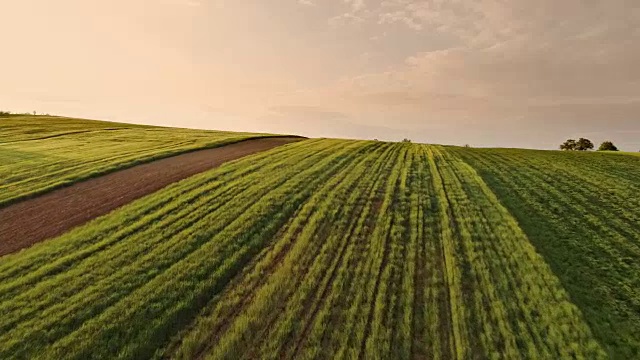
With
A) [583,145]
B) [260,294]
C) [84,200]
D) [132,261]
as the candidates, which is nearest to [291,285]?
[260,294]

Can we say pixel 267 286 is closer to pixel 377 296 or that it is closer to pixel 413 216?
pixel 377 296

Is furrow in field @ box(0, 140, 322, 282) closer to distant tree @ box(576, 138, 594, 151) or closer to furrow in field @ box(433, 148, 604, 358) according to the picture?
furrow in field @ box(433, 148, 604, 358)

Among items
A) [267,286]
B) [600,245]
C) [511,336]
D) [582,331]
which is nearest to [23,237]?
[267,286]

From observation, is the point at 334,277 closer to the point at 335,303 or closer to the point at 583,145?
the point at 335,303

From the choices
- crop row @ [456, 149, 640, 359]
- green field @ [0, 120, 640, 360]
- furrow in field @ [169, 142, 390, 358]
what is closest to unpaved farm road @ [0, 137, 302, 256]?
green field @ [0, 120, 640, 360]

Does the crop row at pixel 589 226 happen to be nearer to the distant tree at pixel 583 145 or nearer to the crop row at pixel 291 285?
the crop row at pixel 291 285

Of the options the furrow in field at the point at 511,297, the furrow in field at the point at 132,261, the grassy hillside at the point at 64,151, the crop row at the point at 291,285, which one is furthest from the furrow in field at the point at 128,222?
the furrow in field at the point at 511,297

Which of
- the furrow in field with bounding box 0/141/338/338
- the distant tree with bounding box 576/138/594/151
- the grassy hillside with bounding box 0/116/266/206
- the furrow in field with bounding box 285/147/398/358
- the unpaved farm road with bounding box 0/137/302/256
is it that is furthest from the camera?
the distant tree with bounding box 576/138/594/151
